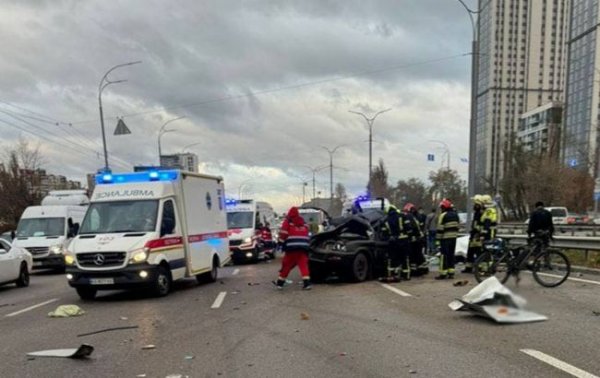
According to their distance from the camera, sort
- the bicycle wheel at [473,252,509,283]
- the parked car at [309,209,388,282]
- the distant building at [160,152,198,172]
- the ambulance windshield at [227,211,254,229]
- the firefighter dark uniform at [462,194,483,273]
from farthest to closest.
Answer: the distant building at [160,152,198,172], the ambulance windshield at [227,211,254,229], the firefighter dark uniform at [462,194,483,273], the parked car at [309,209,388,282], the bicycle wheel at [473,252,509,283]

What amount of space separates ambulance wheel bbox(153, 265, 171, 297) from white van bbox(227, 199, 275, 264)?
28.6ft

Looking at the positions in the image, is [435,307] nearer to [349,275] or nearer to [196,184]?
[349,275]

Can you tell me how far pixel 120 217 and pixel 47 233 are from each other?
32.4 ft

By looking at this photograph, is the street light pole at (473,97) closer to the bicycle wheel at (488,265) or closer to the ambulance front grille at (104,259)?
the bicycle wheel at (488,265)

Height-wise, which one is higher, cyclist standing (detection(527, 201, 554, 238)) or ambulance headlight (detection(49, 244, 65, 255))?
cyclist standing (detection(527, 201, 554, 238))

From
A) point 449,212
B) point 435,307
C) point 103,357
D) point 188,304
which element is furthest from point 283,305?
point 449,212

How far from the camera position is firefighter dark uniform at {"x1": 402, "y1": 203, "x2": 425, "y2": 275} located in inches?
514

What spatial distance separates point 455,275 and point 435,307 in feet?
16.0

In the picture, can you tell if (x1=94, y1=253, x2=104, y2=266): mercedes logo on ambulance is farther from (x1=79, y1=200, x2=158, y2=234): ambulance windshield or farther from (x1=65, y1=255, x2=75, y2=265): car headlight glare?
(x1=79, y1=200, x2=158, y2=234): ambulance windshield

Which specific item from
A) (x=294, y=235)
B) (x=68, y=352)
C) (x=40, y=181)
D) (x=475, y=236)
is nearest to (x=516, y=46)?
(x=475, y=236)

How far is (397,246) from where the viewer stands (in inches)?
509

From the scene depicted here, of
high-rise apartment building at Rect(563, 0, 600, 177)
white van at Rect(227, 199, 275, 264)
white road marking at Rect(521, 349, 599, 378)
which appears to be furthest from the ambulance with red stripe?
high-rise apartment building at Rect(563, 0, 600, 177)

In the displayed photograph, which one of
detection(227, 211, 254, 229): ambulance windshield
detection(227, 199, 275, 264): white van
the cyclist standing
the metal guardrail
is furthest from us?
detection(227, 211, 254, 229): ambulance windshield

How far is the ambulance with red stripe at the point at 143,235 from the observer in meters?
10.6
